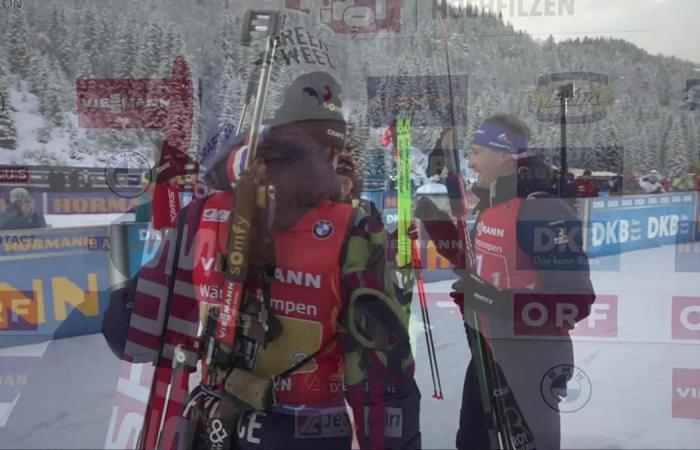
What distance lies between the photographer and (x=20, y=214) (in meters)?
1.81

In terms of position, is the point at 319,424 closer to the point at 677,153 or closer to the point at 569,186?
the point at 569,186

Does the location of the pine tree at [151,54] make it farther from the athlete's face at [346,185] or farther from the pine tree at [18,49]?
the athlete's face at [346,185]

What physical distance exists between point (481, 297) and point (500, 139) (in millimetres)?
543

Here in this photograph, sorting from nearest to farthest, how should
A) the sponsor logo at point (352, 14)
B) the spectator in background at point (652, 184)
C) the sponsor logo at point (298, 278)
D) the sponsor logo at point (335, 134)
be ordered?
1. the sponsor logo at point (298, 278)
2. the sponsor logo at point (335, 134)
3. the sponsor logo at point (352, 14)
4. the spectator in background at point (652, 184)

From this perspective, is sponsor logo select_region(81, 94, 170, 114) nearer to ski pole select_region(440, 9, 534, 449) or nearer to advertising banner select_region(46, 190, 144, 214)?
advertising banner select_region(46, 190, 144, 214)

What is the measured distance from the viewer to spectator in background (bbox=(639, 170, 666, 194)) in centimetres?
177

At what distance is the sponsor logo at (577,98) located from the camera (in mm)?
1719

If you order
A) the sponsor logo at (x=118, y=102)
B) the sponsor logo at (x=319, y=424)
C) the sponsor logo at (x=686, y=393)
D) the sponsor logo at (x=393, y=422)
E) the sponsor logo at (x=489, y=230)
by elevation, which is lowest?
the sponsor logo at (x=393, y=422)

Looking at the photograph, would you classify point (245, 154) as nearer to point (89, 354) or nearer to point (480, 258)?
point (480, 258)

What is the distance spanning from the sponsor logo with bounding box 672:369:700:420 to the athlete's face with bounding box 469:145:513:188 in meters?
0.87

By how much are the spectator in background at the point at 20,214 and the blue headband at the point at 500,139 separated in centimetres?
145

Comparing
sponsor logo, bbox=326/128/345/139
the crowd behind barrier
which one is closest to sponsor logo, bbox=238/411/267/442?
the crowd behind barrier

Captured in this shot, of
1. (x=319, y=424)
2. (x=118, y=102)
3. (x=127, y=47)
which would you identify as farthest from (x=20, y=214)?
(x=319, y=424)

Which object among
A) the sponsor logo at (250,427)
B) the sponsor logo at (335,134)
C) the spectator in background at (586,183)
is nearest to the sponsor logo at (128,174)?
the sponsor logo at (335,134)
